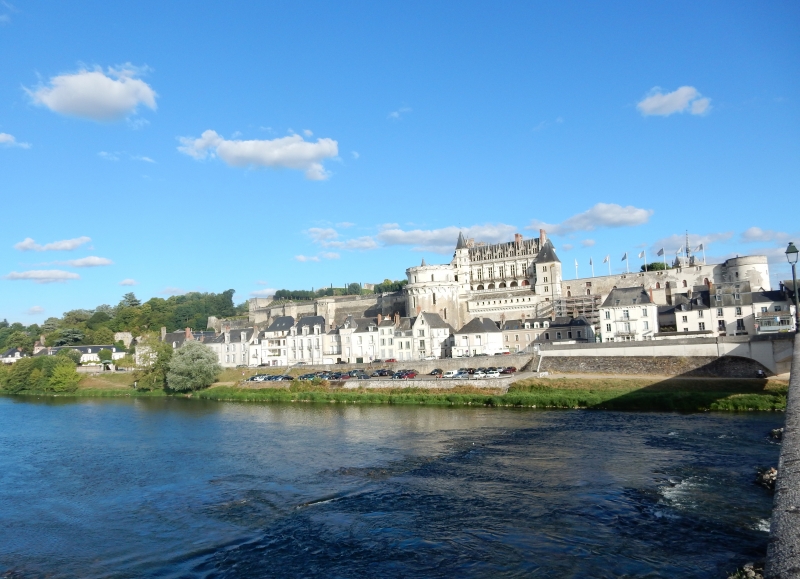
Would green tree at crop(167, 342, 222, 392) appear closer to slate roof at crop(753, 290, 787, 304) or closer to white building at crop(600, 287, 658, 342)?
white building at crop(600, 287, 658, 342)

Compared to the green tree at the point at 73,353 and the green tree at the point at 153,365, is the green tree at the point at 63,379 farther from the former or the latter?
the green tree at the point at 73,353

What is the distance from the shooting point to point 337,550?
37.9 feet

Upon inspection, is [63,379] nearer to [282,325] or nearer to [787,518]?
[282,325]

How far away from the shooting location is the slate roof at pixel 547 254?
186 feet

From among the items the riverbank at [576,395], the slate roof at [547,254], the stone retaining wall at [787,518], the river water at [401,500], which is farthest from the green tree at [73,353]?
the stone retaining wall at [787,518]

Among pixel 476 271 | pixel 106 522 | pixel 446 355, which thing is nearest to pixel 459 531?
pixel 106 522

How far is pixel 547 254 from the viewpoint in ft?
187

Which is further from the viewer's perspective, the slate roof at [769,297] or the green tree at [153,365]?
the green tree at [153,365]

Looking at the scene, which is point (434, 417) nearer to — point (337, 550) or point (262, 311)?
point (337, 550)

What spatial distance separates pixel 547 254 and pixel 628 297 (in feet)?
50.8

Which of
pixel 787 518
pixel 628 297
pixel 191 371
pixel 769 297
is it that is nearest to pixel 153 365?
pixel 191 371

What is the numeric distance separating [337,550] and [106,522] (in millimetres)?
5906

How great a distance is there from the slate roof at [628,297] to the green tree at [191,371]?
2727 cm

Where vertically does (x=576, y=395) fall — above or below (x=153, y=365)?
below
